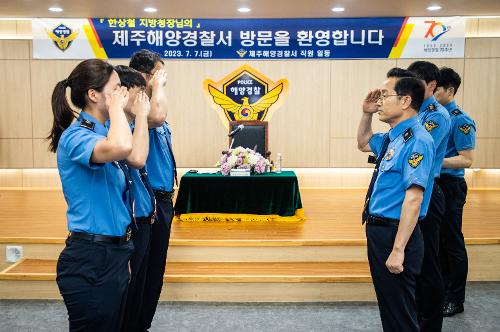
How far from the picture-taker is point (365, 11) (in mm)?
6777

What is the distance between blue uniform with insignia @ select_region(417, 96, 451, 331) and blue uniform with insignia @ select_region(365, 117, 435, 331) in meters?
0.56

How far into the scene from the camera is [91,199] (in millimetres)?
1683

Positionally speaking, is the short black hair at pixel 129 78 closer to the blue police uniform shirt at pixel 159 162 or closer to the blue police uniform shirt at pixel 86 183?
the blue police uniform shirt at pixel 86 183

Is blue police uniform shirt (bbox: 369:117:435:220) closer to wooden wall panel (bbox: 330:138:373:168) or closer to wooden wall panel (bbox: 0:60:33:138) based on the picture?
wooden wall panel (bbox: 330:138:373:168)

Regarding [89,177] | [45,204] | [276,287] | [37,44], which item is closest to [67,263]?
[89,177]

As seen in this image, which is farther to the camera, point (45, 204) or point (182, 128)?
point (182, 128)

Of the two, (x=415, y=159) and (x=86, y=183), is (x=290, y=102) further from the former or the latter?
(x=86, y=183)

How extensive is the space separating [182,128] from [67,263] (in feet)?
19.1

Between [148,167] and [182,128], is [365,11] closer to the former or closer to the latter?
[182,128]

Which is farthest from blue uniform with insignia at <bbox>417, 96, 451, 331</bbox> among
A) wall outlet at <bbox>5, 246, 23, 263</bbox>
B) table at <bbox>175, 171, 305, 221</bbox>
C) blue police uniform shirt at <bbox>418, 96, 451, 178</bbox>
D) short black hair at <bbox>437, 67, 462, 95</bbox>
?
wall outlet at <bbox>5, 246, 23, 263</bbox>

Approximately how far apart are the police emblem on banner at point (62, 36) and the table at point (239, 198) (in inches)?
140

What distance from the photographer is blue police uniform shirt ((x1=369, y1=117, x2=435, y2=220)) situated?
6.73 feet

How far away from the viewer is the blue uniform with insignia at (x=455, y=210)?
3.20 metres

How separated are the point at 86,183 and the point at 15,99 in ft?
21.3
